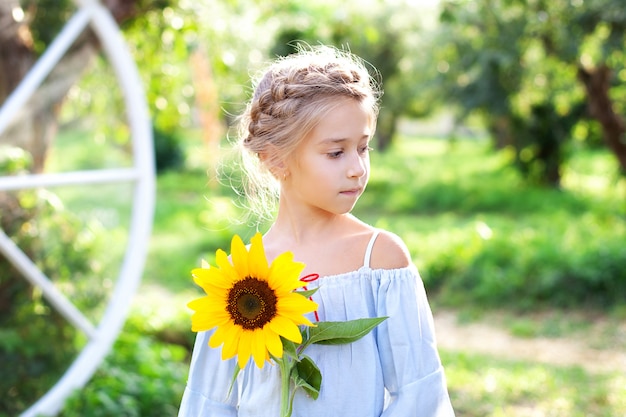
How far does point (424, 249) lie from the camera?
24.3ft

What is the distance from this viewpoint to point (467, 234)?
7797 millimetres

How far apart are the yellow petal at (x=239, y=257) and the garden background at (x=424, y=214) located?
0.48m

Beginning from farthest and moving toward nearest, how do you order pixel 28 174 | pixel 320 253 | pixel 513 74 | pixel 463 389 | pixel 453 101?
pixel 453 101, pixel 513 74, pixel 463 389, pixel 28 174, pixel 320 253

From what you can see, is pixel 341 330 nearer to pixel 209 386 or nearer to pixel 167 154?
pixel 209 386

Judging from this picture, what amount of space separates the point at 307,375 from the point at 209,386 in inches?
10.9

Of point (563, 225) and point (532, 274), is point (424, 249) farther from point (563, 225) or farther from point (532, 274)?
point (563, 225)

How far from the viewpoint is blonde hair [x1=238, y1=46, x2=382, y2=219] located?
5.13 ft

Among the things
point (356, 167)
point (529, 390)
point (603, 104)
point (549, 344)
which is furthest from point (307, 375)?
point (603, 104)

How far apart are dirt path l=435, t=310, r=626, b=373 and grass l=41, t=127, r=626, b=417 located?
0.21 ft

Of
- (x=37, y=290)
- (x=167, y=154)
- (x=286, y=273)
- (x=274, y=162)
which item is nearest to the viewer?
(x=286, y=273)

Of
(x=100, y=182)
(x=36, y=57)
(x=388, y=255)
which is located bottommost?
(x=388, y=255)

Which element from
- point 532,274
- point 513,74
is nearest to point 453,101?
point 513,74

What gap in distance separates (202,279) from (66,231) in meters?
2.43

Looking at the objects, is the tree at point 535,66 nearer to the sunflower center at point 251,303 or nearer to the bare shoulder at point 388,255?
the bare shoulder at point 388,255
